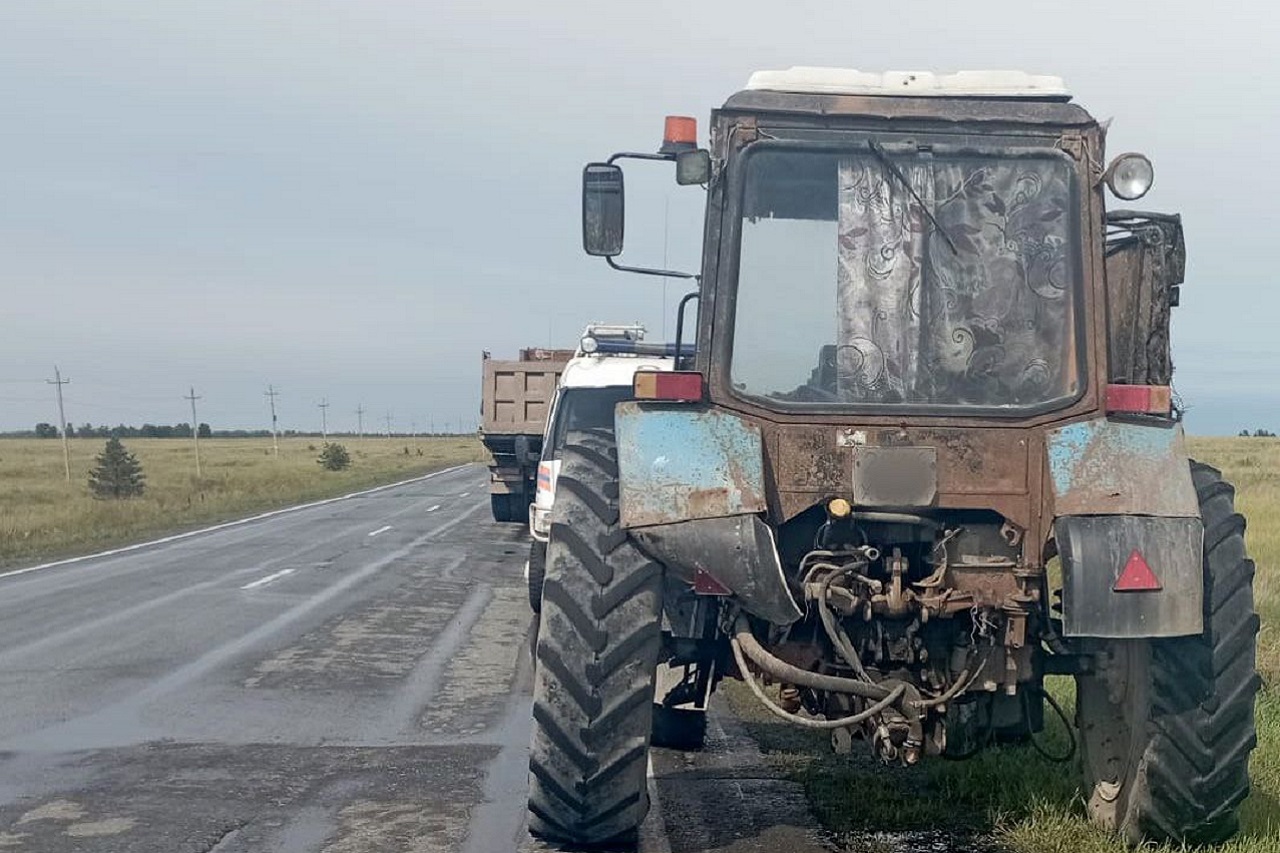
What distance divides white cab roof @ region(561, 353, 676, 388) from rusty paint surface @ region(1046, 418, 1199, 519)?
7889 mm

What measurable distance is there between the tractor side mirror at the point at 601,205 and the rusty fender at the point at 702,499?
0.75m

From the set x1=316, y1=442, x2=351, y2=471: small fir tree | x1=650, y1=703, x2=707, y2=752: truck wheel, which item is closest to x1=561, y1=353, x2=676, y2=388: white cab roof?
x1=650, y1=703, x2=707, y2=752: truck wheel

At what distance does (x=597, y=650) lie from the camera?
5031 mm

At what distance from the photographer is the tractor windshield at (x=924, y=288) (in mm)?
5402

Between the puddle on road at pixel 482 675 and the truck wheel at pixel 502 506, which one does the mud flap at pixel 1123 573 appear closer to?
the puddle on road at pixel 482 675

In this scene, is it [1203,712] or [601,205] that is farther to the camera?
[601,205]

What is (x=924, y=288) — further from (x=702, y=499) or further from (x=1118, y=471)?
(x=702, y=499)

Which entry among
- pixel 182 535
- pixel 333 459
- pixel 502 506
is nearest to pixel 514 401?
pixel 502 506

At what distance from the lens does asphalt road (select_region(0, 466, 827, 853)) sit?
5863mm

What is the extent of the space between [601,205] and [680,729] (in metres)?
3.13

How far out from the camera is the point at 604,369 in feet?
44.2

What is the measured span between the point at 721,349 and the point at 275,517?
82.1 feet

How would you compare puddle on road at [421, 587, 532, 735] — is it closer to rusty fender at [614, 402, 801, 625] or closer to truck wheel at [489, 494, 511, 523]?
rusty fender at [614, 402, 801, 625]

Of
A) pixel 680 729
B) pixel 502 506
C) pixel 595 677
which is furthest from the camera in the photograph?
pixel 502 506
